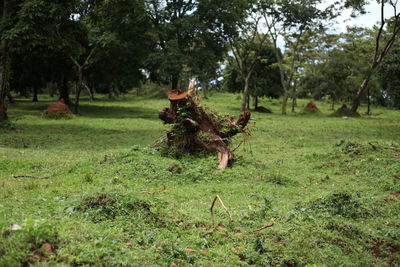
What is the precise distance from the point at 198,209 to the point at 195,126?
15.0 ft

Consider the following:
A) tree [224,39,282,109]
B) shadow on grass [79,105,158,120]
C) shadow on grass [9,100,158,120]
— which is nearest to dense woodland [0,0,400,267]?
shadow on grass [9,100,158,120]

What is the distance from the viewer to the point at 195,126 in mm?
11062

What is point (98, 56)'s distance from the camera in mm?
27094

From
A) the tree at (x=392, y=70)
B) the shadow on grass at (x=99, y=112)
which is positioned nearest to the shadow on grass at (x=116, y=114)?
the shadow on grass at (x=99, y=112)

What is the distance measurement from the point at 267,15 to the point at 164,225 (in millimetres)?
28210

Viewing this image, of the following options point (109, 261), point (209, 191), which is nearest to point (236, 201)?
point (209, 191)

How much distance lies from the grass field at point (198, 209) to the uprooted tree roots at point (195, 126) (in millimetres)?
426

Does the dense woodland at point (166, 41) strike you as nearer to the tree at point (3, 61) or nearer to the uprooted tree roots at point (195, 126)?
the tree at point (3, 61)

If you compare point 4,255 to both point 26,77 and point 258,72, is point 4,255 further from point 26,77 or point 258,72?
point 258,72

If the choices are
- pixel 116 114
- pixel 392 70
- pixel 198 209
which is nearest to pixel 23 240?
pixel 198 209

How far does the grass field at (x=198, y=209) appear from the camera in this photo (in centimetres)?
427

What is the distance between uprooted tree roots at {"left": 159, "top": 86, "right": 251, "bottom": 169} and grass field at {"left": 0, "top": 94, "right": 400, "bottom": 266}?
0.43 metres

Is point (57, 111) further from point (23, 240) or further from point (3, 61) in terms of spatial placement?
point (23, 240)

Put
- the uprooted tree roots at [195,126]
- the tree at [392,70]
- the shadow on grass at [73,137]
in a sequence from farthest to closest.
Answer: the tree at [392,70] < the shadow on grass at [73,137] < the uprooted tree roots at [195,126]
